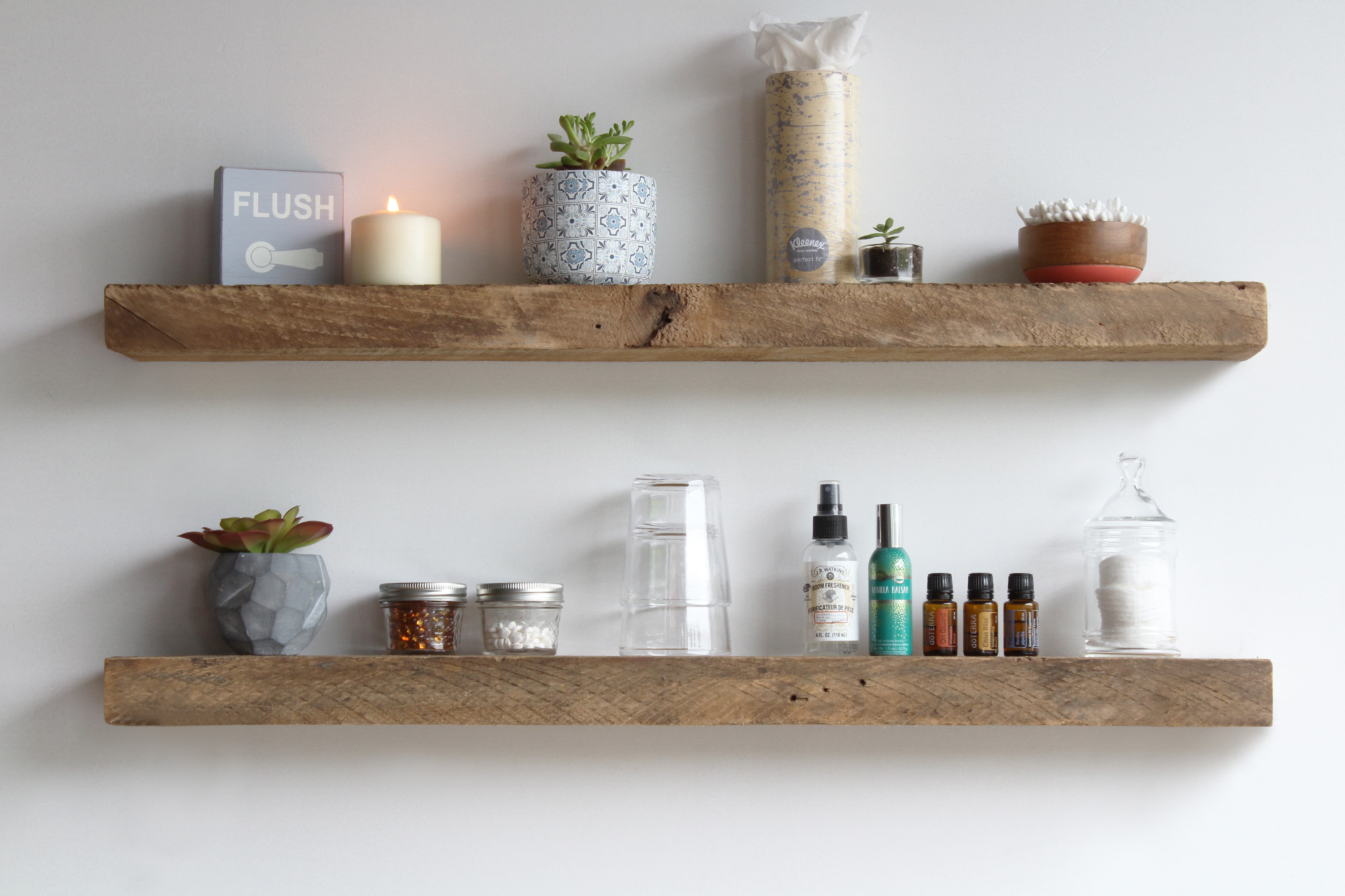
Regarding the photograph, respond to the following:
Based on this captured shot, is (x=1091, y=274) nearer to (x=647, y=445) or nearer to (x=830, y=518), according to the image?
(x=830, y=518)

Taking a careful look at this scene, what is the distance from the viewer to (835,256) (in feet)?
3.27

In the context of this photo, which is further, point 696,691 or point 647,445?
point 647,445

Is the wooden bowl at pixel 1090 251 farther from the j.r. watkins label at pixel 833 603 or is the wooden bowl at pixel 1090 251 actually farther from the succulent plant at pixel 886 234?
the j.r. watkins label at pixel 833 603

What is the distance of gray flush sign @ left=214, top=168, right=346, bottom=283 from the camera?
987mm

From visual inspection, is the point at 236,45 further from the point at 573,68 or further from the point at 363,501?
the point at 363,501

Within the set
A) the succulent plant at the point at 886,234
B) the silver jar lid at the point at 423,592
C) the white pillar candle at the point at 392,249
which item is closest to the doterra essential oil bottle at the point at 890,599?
the succulent plant at the point at 886,234

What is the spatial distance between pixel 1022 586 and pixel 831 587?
0.17m

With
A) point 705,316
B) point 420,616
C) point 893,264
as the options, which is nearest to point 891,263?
point 893,264

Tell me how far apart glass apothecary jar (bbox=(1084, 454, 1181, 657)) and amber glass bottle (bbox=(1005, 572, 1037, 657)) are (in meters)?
0.07

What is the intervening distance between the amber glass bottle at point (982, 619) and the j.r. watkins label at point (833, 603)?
103 millimetres

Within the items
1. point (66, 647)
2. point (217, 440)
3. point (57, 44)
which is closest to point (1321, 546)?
point (217, 440)

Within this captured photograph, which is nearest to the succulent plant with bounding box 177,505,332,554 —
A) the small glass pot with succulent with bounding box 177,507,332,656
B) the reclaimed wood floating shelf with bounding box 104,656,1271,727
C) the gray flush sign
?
the small glass pot with succulent with bounding box 177,507,332,656

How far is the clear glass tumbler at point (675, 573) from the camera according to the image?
0.99 meters

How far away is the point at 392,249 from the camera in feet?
3.20
